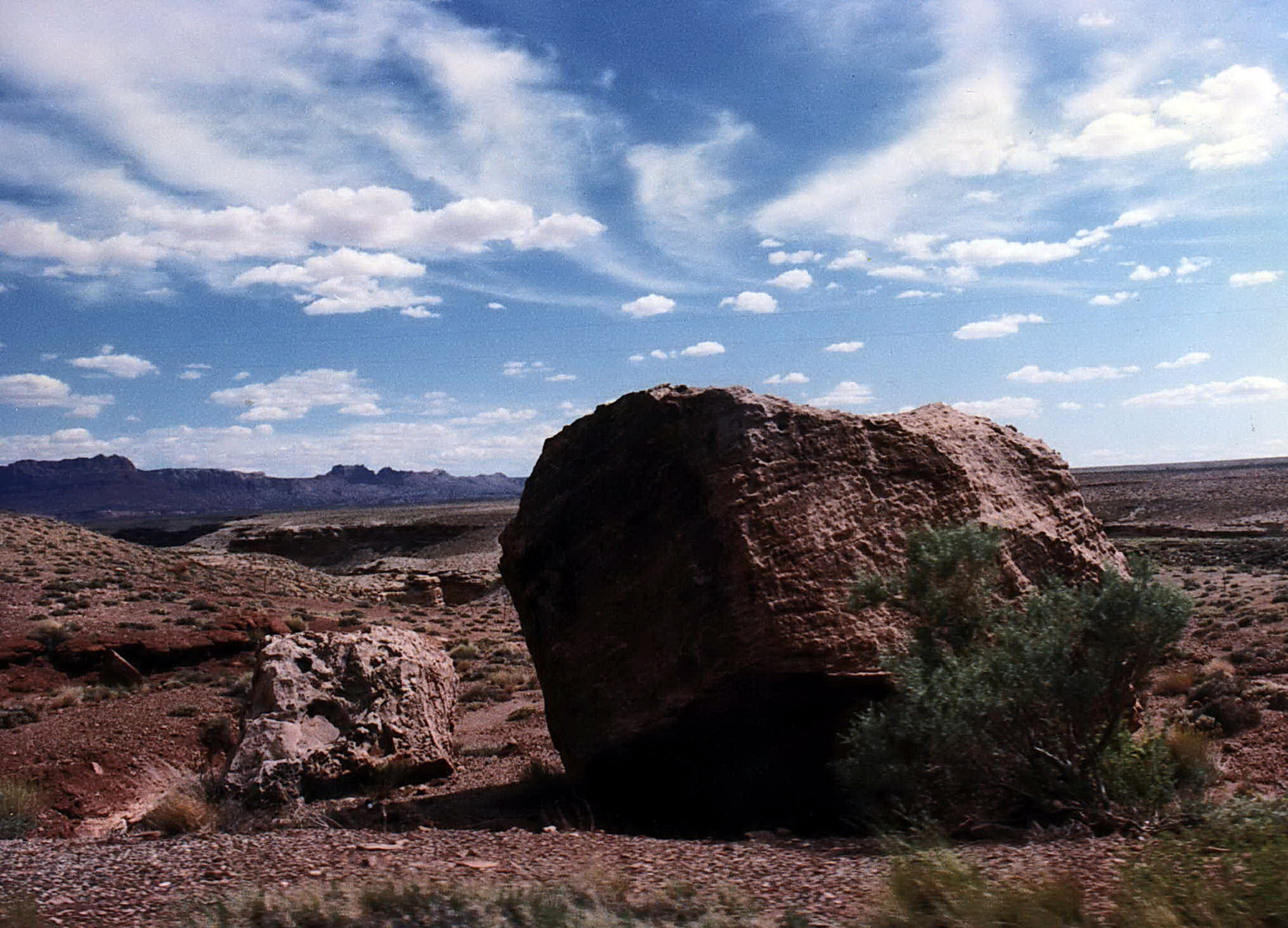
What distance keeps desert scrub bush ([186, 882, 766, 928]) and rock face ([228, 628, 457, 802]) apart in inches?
196

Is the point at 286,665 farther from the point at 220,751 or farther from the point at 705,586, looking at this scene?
the point at 705,586

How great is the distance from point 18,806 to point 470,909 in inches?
313

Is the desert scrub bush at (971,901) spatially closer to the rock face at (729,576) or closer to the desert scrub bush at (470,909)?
the desert scrub bush at (470,909)

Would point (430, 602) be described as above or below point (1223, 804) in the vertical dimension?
below

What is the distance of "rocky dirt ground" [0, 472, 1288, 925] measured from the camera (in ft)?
18.4

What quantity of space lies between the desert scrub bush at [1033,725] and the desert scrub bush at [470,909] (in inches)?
85.2

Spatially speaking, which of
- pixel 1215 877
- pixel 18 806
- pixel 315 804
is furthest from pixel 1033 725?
pixel 18 806

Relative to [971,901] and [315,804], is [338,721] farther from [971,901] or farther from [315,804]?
[971,901]

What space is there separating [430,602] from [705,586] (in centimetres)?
3281

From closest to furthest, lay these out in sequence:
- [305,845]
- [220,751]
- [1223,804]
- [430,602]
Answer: [1223,804] < [305,845] < [220,751] < [430,602]

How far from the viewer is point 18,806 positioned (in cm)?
1003

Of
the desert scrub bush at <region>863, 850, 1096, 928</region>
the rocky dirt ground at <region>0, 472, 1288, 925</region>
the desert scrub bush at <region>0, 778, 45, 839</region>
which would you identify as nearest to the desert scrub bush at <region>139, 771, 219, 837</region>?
the rocky dirt ground at <region>0, 472, 1288, 925</region>

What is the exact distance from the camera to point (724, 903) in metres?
4.88

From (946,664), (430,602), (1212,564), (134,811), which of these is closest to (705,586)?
(946,664)
